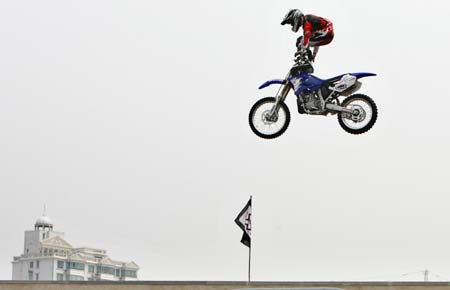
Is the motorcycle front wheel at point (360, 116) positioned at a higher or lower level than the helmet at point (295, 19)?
lower

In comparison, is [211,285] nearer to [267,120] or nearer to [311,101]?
[267,120]

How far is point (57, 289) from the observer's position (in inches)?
1767

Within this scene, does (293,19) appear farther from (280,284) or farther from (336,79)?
(280,284)

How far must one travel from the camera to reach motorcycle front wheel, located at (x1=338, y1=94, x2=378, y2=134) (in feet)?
71.4

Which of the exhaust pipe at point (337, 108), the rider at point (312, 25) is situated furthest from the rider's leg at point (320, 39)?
the exhaust pipe at point (337, 108)

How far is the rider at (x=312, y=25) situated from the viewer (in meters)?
21.6

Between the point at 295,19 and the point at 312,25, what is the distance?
39 cm

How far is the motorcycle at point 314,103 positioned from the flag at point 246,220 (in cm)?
1840

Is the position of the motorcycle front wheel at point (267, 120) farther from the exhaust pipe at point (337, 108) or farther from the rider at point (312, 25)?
the rider at point (312, 25)

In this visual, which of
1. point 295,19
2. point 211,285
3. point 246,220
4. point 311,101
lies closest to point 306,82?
point 311,101

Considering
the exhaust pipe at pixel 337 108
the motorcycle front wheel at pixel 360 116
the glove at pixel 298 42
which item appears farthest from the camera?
the glove at pixel 298 42

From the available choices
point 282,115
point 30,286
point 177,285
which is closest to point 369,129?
point 282,115

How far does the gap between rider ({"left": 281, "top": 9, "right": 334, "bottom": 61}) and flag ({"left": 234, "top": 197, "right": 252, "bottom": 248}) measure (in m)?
20.0

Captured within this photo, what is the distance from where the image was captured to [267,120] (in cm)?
2308
